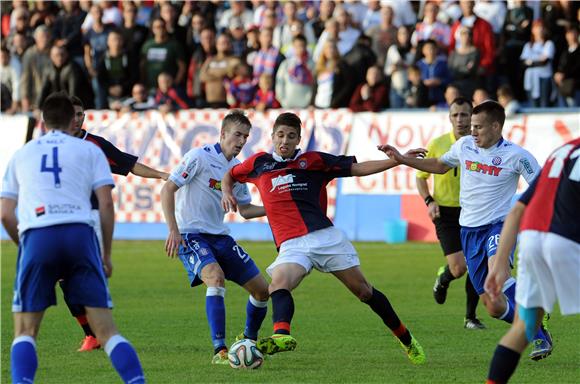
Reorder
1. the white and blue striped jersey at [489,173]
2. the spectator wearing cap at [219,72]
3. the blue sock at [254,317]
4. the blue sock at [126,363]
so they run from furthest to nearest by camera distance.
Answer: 1. the spectator wearing cap at [219,72]
2. the white and blue striped jersey at [489,173]
3. the blue sock at [254,317]
4. the blue sock at [126,363]

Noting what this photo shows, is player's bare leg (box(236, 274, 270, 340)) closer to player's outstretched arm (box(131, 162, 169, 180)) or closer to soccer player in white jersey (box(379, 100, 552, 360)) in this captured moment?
player's outstretched arm (box(131, 162, 169, 180))

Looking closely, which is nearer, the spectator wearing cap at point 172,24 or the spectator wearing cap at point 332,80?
the spectator wearing cap at point 332,80

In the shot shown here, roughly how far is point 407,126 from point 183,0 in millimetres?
6705

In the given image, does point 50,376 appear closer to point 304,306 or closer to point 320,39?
point 304,306

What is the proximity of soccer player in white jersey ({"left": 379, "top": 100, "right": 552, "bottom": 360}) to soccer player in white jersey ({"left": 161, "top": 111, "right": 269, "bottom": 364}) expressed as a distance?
1.82 meters

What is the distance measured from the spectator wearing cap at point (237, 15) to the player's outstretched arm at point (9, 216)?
1691 centimetres

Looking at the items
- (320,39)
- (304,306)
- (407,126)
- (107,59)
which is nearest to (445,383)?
(304,306)

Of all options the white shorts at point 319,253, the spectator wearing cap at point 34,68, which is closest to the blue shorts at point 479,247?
the white shorts at point 319,253

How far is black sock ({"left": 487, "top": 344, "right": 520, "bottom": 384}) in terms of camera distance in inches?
271

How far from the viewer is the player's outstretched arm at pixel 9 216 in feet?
A: 24.5

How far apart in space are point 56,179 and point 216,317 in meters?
3.05

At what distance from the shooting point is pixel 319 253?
30.9ft

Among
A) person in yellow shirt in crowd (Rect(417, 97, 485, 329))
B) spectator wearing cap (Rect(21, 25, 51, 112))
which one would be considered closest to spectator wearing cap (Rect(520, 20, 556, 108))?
person in yellow shirt in crowd (Rect(417, 97, 485, 329))

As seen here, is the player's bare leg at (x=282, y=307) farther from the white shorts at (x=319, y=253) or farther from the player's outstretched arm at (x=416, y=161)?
the player's outstretched arm at (x=416, y=161)
